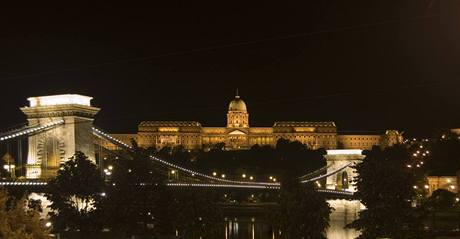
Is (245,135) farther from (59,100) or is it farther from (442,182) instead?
(59,100)

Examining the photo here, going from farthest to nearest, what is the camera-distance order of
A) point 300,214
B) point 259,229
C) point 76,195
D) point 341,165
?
point 341,165, point 259,229, point 76,195, point 300,214

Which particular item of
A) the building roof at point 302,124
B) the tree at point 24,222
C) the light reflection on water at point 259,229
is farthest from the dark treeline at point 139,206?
the building roof at point 302,124

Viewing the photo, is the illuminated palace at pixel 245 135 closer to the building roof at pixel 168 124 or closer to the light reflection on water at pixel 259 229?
the building roof at pixel 168 124

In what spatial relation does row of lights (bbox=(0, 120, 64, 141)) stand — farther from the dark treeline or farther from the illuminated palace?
the illuminated palace

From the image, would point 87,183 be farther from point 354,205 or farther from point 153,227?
point 354,205

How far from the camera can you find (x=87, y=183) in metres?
38.7

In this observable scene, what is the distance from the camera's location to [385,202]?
28.0 metres

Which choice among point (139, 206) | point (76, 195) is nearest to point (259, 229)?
point (139, 206)

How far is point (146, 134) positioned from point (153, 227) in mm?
151679

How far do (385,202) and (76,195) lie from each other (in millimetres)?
16333

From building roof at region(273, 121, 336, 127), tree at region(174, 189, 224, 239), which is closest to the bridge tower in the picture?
tree at region(174, 189, 224, 239)

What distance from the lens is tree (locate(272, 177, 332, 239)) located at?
34.6m

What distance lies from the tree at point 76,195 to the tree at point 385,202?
13790mm

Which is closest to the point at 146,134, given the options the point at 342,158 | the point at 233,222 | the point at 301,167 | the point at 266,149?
the point at 266,149
